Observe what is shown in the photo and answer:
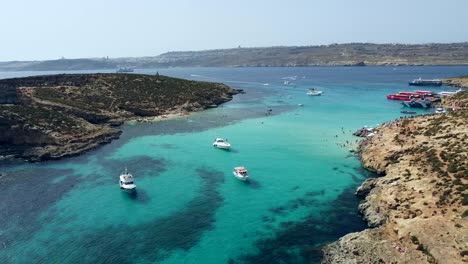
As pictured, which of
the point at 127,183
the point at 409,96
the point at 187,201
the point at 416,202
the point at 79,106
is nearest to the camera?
the point at 416,202

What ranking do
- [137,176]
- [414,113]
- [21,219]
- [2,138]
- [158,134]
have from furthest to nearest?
[414,113] < [158,134] < [2,138] < [137,176] < [21,219]

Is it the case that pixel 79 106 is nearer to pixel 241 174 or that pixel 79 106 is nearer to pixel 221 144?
pixel 221 144

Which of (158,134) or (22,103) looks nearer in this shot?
(158,134)

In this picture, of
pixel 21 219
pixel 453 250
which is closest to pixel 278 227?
pixel 453 250

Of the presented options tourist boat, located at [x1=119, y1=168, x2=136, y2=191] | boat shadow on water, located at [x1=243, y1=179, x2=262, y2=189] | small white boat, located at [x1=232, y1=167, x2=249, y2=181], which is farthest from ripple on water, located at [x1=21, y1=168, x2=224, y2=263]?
tourist boat, located at [x1=119, y1=168, x2=136, y2=191]

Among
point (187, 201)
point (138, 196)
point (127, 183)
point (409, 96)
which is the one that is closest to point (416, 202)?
point (187, 201)

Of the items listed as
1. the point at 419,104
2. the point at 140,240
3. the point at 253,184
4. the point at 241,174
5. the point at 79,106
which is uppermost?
the point at 79,106

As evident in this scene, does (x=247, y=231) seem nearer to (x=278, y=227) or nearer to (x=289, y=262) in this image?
(x=278, y=227)

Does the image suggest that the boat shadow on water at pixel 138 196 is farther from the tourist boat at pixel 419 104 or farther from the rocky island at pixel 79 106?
the tourist boat at pixel 419 104
